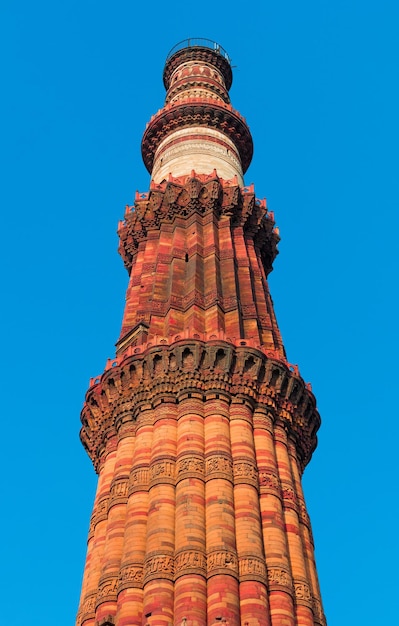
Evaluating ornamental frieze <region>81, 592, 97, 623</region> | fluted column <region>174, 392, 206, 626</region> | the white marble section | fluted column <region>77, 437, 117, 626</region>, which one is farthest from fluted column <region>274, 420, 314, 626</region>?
the white marble section

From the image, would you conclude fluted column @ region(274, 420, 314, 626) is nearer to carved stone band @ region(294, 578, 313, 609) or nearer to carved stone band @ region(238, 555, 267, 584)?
carved stone band @ region(294, 578, 313, 609)

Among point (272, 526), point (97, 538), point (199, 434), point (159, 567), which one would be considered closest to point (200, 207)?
point (199, 434)

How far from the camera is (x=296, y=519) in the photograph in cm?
1945

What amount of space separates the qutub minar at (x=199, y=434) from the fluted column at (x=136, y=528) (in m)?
0.03

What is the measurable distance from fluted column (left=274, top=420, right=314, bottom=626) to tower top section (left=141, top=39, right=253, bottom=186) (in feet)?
43.8

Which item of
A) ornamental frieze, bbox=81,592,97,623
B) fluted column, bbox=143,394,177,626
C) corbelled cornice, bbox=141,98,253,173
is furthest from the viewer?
corbelled cornice, bbox=141,98,253,173

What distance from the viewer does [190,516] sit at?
17.5 metres

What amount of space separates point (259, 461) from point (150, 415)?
3163 millimetres

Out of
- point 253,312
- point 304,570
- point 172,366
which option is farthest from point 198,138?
point 304,570

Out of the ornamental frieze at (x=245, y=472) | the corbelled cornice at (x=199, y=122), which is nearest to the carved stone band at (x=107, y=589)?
the ornamental frieze at (x=245, y=472)

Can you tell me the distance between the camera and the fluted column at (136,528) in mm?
16547

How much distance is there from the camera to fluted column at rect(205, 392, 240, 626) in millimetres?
16000

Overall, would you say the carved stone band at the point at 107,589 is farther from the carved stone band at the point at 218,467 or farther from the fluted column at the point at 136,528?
the carved stone band at the point at 218,467

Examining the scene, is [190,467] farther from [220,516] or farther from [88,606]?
[88,606]
